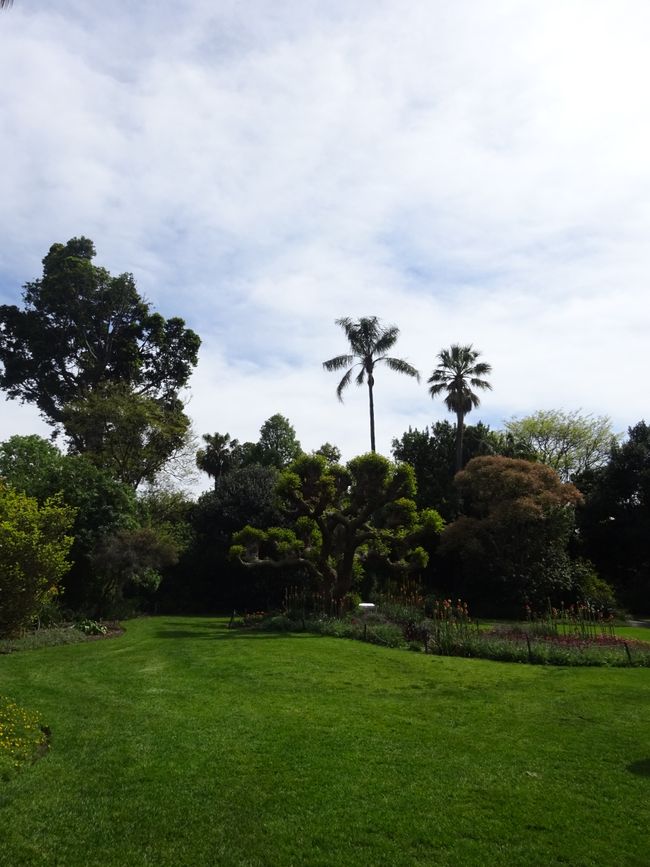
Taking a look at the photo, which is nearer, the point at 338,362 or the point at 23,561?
the point at 23,561

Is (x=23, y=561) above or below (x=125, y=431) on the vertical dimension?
below

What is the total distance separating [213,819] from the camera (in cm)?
578

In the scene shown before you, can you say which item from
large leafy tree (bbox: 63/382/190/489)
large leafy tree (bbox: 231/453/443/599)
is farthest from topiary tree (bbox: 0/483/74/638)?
large leafy tree (bbox: 63/382/190/489)

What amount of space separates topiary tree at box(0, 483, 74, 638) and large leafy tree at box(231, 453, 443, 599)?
7593 millimetres

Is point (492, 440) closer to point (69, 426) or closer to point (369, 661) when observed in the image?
point (69, 426)

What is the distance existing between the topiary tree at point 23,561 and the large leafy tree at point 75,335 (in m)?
23.2

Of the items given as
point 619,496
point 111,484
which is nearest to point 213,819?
point 111,484

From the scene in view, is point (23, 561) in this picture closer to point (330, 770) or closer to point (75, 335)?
point (330, 770)

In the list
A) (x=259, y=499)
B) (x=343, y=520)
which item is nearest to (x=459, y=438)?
(x=259, y=499)

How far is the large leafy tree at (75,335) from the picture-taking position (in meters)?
38.1

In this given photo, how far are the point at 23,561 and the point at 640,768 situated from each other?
12362 mm

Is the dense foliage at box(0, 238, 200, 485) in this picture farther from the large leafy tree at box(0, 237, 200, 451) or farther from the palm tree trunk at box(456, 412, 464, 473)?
the palm tree trunk at box(456, 412, 464, 473)

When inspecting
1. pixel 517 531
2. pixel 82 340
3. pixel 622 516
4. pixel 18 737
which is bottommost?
pixel 18 737

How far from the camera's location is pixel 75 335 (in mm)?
39219
